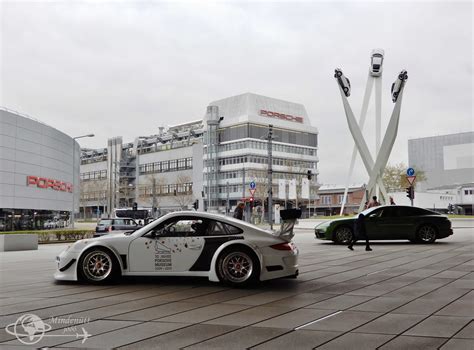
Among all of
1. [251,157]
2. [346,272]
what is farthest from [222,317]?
[251,157]

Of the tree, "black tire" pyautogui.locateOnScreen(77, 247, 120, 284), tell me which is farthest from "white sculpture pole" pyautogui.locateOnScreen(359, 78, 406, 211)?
the tree

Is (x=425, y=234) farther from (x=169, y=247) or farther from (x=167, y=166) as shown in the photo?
(x=167, y=166)

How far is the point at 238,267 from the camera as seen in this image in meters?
9.60

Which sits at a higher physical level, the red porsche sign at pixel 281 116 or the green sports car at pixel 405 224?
the red porsche sign at pixel 281 116

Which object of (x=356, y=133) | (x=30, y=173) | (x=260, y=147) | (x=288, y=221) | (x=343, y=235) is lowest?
(x=343, y=235)

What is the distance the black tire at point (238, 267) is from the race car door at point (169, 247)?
0.50 metres

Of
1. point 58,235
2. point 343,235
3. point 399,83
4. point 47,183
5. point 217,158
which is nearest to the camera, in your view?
point 343,235

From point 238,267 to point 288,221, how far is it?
4.54 feet

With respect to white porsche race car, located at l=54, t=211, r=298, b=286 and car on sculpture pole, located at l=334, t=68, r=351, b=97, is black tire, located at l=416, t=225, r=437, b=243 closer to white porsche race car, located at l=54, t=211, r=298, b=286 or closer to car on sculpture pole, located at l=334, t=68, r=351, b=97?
white porsche race car, located at l=54, t=211, r=298, b=286

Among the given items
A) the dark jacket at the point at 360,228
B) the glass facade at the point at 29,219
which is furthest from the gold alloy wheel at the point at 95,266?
the glass facade at the point at 29,219

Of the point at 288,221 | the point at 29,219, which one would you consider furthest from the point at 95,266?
the point at 29,219

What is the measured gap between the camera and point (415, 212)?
20.1m

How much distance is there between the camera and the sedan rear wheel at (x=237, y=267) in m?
9.50

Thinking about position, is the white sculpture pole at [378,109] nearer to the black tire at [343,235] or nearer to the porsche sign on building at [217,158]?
the black tire at [343,235]
